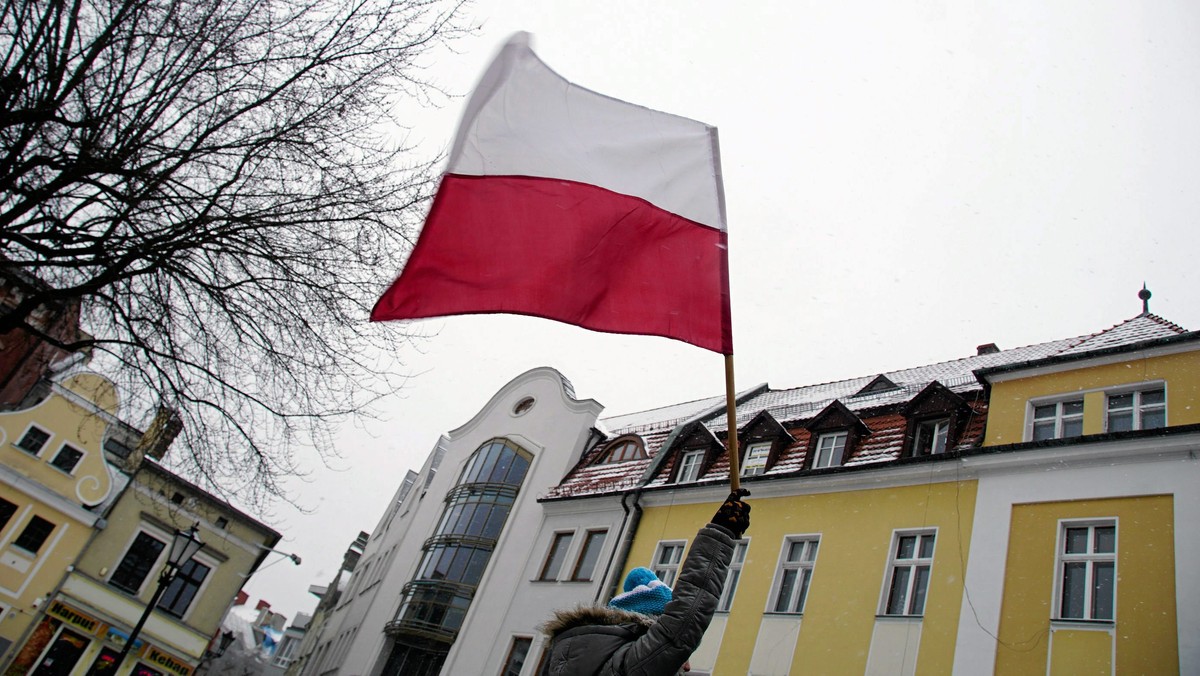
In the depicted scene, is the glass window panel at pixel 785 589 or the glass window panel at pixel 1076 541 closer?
the glass window panel at pixel 1076 541

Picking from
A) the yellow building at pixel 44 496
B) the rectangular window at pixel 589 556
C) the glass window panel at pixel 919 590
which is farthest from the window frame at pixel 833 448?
the yellow building at pixel 44 496

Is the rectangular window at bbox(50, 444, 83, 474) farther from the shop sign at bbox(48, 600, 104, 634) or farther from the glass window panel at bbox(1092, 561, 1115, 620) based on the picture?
the glass window panel at bbox(1092, 561, 1115, 620)

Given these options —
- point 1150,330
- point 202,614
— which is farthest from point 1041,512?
point 202,614

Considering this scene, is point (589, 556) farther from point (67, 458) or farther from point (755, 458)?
point (67, 458)

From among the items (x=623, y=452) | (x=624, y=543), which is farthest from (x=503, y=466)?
(x=624, y=543)

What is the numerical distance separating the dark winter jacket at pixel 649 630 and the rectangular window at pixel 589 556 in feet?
57.9

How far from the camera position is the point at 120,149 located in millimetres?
8984

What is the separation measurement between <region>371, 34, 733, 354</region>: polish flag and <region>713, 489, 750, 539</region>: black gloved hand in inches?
70.5

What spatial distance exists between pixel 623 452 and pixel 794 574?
9295 millimetres

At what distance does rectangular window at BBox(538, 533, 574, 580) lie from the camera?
73.2 ft

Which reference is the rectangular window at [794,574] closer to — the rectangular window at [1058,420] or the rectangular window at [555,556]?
the rectangular window at [1058,420]

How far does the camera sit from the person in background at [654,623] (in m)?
3.19

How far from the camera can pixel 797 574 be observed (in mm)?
15961

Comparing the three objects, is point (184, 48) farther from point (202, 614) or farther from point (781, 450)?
point (202, 614)
